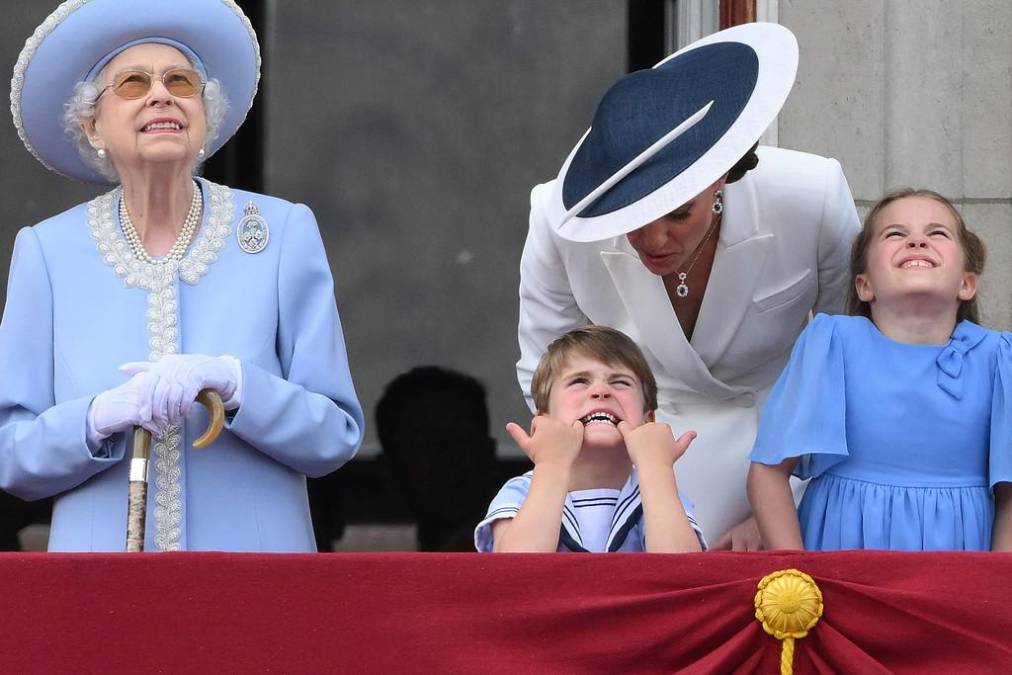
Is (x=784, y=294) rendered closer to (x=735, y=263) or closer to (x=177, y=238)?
(x=735, y=263)

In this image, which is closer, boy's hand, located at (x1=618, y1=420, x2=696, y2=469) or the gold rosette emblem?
the gold rosette emblem

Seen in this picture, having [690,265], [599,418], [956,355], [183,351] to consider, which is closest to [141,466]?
[183,351]

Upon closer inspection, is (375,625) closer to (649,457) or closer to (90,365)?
(649,457)

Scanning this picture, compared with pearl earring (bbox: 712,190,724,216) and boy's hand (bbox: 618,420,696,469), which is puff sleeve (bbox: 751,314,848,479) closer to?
boy's hand (bbox: 618,420,696,469)

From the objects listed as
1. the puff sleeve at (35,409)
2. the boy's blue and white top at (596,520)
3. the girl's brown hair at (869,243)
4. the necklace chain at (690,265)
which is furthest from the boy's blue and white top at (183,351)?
the girl's brown hair at (869,243)

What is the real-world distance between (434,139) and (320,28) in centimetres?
44

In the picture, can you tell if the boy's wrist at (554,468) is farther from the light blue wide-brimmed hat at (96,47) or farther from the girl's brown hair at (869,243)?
the light blue wide-brimmed hat at (96,47)

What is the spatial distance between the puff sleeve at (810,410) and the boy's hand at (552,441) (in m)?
0.35

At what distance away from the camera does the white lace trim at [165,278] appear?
3.04m

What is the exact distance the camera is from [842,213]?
3.46 meters

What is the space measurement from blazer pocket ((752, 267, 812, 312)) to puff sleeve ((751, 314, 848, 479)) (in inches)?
10.0

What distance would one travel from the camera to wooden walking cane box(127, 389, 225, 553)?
2879mm

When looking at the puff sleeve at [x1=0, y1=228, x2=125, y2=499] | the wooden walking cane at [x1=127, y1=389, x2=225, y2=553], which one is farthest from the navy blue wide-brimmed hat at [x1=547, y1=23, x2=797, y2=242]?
the puff sleeve at [x1=0, y1=228, x2=125, y2=499]

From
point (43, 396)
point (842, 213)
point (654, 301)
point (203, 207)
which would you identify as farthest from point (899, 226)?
point (43, 396)
